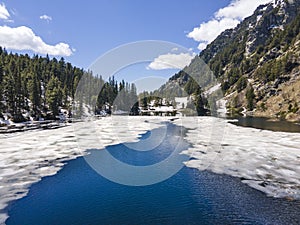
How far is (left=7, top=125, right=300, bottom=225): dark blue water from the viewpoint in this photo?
16.1 m

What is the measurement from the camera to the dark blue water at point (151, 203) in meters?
16.1

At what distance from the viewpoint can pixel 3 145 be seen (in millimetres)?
40406

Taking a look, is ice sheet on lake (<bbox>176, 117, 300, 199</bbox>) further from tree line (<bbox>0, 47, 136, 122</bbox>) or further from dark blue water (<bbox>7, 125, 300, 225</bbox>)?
tree line (<bbox>0, 47, 136, 122</bbox>)

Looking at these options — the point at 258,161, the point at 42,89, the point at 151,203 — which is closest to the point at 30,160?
the point at 151,203

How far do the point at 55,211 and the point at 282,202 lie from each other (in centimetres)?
1716

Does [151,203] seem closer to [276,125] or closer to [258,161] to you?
[258,161]

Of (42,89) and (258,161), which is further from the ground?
(42,89)

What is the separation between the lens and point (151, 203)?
742 inches

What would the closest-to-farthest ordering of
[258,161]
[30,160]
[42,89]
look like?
1. [258,161]
2. [30,160]
3. [42,89]

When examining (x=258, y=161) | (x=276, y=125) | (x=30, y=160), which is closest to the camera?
(x=258, y=161)

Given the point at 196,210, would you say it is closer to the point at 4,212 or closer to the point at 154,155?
the point at 4,212

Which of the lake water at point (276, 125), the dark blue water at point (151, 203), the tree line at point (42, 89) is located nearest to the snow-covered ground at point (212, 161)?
the dark blue water at point (151, 203)

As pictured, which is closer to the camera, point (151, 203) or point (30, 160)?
point (151, 203)

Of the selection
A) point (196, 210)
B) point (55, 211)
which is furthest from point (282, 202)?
point (55, 211)
